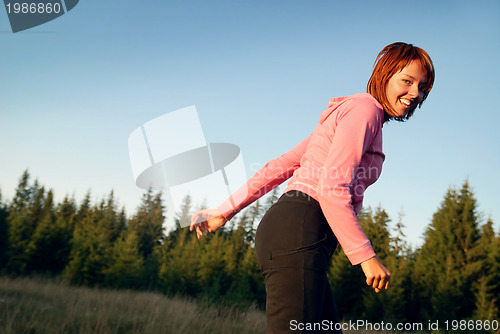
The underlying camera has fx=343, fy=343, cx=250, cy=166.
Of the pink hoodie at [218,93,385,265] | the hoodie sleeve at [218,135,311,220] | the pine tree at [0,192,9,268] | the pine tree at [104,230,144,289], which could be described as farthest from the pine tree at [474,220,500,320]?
the pine tree at [0,192,9,268]

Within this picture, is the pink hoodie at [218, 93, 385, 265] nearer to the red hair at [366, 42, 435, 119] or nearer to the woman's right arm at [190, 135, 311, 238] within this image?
the red hair at [366, 42, 435, 119]

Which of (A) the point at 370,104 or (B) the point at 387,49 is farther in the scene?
(B) the point at 387,49

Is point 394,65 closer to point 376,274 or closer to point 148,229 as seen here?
point 376,274

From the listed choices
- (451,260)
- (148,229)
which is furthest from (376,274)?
(148,229)

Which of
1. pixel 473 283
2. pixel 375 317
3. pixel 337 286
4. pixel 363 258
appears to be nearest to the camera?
pixel 363 258

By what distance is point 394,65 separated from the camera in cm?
146

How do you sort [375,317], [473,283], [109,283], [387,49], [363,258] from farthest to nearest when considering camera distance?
Answer: 1. [109,283]
2. [375,317]
3. [473,283]
4. [387,49]
5. [363,258]

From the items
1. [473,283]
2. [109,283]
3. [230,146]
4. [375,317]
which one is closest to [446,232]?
[473,283]

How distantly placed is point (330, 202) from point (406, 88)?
64 cm

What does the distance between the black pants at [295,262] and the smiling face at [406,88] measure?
22.6 inches

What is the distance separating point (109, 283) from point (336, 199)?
24539 mm

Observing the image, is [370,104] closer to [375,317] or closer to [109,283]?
[375,317]

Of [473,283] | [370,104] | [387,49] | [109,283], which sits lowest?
[109,283]

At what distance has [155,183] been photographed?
226 cm
